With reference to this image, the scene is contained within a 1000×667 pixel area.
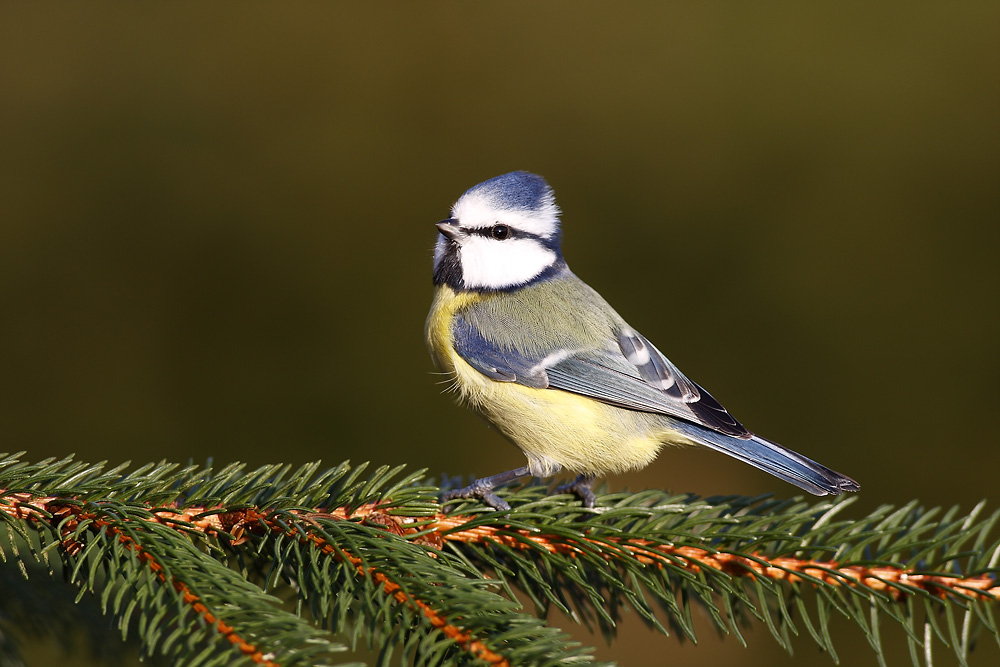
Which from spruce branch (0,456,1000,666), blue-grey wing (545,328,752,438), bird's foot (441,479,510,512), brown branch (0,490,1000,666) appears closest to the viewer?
spruce branch (0,456,1000,666)

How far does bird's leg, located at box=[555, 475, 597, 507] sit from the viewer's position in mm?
1406

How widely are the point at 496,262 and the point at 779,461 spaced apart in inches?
32.2

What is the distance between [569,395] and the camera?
170cm

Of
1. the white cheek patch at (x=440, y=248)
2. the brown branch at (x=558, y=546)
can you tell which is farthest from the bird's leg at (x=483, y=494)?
the white cheek patch at (x=440, y=248)

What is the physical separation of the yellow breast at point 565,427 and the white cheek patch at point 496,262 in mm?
276

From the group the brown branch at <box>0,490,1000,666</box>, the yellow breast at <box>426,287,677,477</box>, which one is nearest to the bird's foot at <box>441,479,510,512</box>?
the brown branch at <box>0,490,1000,666</box>

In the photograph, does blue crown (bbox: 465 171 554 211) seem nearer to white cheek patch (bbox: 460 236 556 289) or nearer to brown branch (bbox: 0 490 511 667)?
white cheek patch (bbox: 460 236 556 289)

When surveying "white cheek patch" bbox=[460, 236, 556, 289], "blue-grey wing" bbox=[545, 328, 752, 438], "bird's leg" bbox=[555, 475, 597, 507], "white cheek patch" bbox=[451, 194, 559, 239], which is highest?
"white cheek patch" bbox=[451, 194, 559, 239]

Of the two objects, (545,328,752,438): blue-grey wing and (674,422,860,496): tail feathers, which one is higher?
(545,328,752,438): blue-grey wing

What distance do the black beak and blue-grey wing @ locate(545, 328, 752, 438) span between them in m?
0.42

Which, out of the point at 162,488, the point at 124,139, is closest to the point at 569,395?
the point at 162,488

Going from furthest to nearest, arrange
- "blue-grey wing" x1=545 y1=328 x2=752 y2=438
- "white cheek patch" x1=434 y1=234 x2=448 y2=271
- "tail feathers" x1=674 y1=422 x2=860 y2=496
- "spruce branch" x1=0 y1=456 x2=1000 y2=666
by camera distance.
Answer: "white cheek patch" x1=434 y1=234 x2=448 y2=271
"blue-grey wing" x1=545 y1=328 x2=752 y2=438
"tail feathers" x1=674 y1=422 x2=860 y2=496
"spruce branch" x1=0 y1=456 x2=1000 y2=666

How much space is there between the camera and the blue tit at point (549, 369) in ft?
5.48

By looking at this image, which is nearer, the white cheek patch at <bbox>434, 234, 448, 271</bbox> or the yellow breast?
the yellow breast
